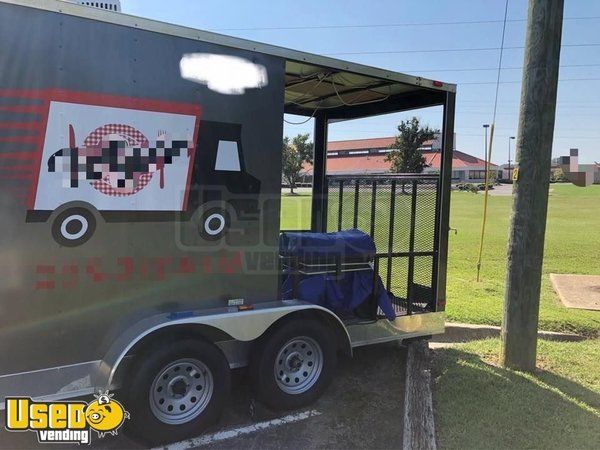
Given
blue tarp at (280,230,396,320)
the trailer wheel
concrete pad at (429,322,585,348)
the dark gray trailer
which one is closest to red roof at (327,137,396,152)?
blue tarp at (280,230,396,320)

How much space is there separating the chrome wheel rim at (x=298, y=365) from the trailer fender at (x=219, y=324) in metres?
0.24

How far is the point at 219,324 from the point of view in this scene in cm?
362

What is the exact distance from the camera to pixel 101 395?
10.9 ft

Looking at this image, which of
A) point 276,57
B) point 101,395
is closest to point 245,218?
point 276,57

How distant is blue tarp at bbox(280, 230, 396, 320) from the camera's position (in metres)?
4.61

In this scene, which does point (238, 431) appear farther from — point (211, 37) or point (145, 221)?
point (211, 37)

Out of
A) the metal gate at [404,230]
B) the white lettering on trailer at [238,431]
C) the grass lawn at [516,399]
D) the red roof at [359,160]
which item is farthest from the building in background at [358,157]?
the white lettering on trailer at [238,431]

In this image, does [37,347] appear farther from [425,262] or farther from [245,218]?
[425,262]

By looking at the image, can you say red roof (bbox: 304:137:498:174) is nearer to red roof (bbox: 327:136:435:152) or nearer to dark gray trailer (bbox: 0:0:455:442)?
red roof (bbox: 327:136:435:152)

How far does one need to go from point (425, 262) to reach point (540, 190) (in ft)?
4.29

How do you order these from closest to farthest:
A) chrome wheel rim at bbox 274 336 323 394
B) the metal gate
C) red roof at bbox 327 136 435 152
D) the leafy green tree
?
chrome wheel rim at bbox 274 336 323 394 → the metal gate → the leafy green tree → red roof at bbox 327 136 435 152

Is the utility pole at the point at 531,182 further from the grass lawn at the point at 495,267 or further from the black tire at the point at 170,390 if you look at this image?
the black tire at the point at 170,390

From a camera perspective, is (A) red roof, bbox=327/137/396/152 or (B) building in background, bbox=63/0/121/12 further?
(A) red roof, bbox=327/137/396/152


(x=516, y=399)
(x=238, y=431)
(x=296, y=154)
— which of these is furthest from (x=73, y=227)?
(x=296, y=154)
